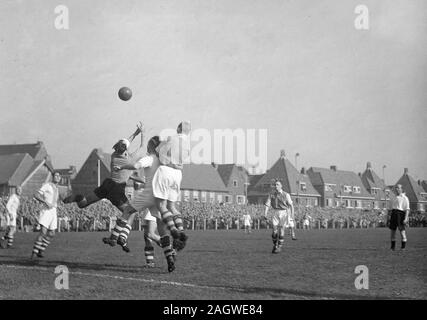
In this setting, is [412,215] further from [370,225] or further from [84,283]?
[84,283]

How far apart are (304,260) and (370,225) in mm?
57050

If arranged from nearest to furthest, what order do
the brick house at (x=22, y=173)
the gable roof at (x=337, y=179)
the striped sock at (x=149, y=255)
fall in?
the striped sock at (x=149, y=255) → the brick house at (x=22, y=173) → the gable roof at (x=337, y=179)

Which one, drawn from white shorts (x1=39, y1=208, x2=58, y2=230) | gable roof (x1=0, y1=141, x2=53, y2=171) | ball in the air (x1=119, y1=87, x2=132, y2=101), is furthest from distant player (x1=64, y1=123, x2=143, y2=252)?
gable roof (x1=0, y1=141, x2=53, y2=171)

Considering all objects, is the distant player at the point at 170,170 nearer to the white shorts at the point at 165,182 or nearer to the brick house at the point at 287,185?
the white shorts at the point at 165,182

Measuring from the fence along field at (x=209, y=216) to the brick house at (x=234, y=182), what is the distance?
817 inches

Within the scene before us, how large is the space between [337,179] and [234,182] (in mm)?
19489

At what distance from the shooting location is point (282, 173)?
83375mm

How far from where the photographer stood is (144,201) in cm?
1008

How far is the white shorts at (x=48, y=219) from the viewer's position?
12.9 meters

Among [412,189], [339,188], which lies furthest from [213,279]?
[339,188]

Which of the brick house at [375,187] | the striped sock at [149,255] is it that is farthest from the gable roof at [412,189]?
the striped sock at [149,255]

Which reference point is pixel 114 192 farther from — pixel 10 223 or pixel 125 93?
pixel 10 223

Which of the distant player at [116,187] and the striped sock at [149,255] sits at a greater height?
the distant player at [116,187]
